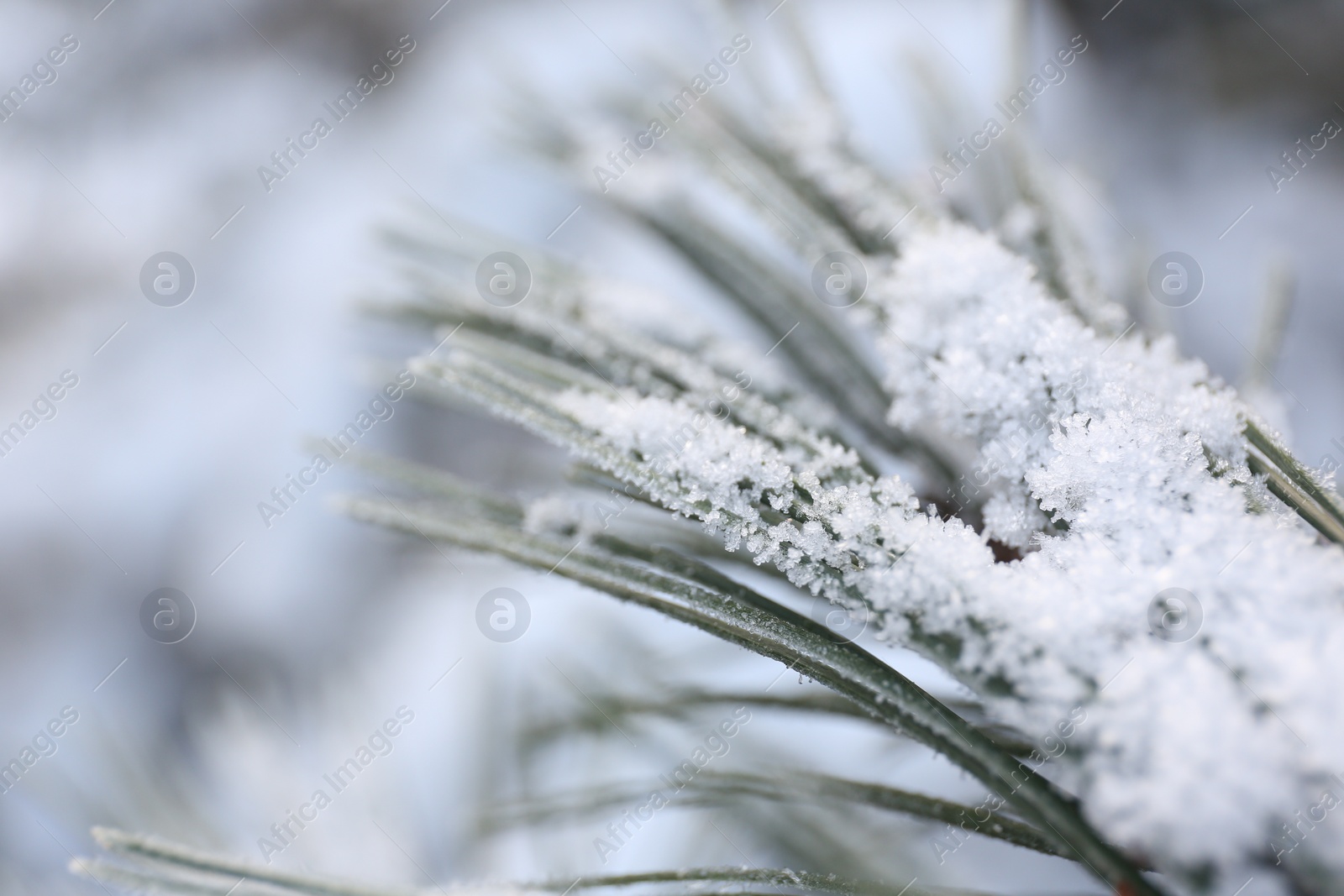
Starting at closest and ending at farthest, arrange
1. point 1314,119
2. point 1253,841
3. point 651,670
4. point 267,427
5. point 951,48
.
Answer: point 1253,841 → point 651,670 → point 1314,119 → point 951,48 → point 267,427

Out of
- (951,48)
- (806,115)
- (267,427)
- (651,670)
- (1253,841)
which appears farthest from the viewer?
(267,427)

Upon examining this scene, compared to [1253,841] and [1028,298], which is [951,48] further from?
[1253,841]

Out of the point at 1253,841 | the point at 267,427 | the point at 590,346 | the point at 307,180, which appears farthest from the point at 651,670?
the point at 307,180

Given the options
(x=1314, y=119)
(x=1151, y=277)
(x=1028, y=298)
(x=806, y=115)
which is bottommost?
(x=1028, y=298)

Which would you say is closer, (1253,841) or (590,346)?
(1253,841)

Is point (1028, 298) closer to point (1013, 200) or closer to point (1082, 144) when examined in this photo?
point (1013, 200)

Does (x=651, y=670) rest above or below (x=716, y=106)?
below
